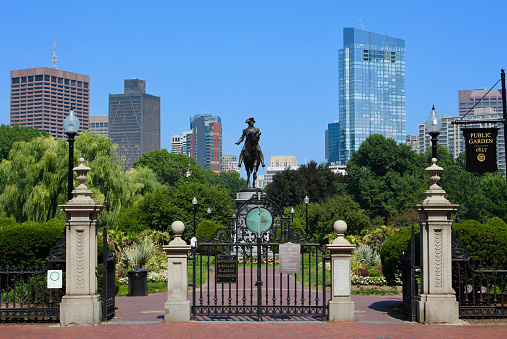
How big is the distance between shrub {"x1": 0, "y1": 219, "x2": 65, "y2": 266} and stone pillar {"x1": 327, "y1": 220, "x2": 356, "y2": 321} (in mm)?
6490

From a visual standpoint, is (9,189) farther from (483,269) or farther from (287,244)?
(483,269)

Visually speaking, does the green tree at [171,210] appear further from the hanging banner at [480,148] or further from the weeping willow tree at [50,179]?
the hanging banner at [480,148]

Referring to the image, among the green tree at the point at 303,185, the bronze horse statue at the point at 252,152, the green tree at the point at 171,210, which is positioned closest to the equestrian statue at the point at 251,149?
the bronze horse statue at the point at 252,152

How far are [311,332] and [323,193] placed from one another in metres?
55.6

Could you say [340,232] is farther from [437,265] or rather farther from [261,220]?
[261,220]

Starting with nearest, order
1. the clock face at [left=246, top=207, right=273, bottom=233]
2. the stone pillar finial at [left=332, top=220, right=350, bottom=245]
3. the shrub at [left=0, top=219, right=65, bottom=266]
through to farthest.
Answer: the stone pillar finial at [left=332, top=220, right=350, bottom=245] < the shrub at [left=0, top=219, right=65, bottom=266] < the clock face at [left=246, top=207, right=273, bottom=233]

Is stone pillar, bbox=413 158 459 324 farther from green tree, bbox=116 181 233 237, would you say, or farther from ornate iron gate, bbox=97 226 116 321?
green tree, bbox=116 181 233 237

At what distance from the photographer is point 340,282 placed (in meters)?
13.0

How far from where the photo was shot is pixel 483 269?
1305cm

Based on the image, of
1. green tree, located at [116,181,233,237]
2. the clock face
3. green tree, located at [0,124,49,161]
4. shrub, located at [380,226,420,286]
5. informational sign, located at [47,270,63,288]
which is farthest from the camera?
green tree, located at [0,124,49,161]

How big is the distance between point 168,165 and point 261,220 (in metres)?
68.4

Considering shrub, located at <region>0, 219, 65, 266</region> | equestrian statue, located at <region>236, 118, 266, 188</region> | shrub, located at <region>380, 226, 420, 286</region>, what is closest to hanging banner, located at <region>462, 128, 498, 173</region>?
shrub, located at <region>380, 226, 420, 286</region>

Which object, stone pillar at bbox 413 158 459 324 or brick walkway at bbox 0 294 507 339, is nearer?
brick walkway at bbox 0 294 507 339

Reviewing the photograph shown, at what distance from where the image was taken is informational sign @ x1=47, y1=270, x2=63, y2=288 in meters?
12.7
